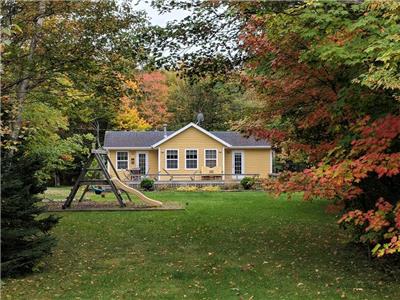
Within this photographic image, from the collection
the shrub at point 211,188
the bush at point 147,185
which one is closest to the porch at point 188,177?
the shrub at point 211,188

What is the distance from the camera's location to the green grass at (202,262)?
623 centimetres

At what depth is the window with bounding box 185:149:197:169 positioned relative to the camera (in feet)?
99.1

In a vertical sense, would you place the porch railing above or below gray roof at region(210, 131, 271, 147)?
below

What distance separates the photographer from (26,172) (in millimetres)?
7414

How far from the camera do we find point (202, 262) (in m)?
7.85

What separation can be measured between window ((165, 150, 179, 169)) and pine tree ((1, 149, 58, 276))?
74.7 ft

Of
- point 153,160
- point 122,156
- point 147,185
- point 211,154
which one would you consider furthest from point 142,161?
point 147,185

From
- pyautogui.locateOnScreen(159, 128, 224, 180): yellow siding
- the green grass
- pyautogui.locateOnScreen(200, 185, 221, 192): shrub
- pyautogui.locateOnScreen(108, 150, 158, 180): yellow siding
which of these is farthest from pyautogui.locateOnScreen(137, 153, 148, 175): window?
the green grass

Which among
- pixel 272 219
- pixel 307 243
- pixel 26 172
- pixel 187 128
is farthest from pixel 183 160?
pixel 26 172

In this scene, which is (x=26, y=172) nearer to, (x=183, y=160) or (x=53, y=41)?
(x=53, y=41)

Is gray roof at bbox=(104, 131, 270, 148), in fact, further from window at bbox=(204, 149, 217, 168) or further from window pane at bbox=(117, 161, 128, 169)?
window at bbox=(204, 149, 217, 168)

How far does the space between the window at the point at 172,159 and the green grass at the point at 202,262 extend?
1751 centimetres

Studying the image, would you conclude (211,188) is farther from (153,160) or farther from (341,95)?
(341,95)

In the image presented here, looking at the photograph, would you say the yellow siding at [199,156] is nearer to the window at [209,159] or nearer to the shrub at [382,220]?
the window at [209,159]
